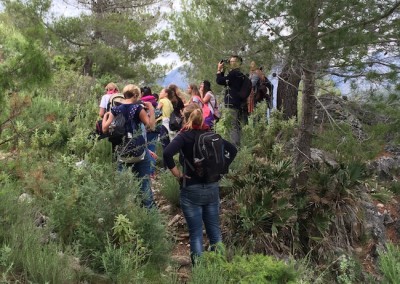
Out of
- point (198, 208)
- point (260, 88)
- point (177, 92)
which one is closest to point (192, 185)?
point (198, 208)

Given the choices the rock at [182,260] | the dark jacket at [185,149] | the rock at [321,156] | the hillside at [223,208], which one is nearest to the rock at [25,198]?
the hillside at [223,208]

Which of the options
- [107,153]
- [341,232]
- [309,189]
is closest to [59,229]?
[107,153]

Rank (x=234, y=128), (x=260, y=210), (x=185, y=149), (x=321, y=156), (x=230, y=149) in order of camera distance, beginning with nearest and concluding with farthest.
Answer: (x=185, y=149) → (x=230, y=149) → (x=260, y=210) → (x=234, y=128) → (x=321, y=156)

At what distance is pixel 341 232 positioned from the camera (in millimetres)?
6930

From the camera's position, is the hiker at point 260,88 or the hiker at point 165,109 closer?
the hiker at point 165,109

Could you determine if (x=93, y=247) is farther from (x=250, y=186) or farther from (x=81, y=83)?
(x=81, y=83)

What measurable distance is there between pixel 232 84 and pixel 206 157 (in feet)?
13.0

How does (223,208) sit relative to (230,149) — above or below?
below

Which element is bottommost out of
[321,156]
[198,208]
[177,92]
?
[198,208]

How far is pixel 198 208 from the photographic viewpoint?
464cm

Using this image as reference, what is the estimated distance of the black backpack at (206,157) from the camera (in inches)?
177

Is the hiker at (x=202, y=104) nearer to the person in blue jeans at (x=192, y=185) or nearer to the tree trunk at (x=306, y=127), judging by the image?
the tree trunk at (x=306, y=127)

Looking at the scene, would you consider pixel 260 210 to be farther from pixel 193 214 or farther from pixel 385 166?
pixel 385 166

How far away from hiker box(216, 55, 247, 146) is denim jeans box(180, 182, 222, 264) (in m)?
3.34
